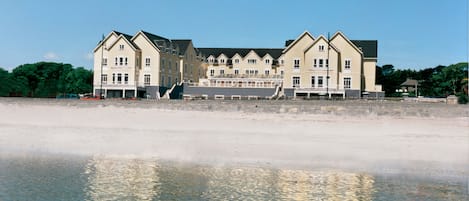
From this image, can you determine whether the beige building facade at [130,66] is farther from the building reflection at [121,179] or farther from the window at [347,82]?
the building reflection at [121,179]

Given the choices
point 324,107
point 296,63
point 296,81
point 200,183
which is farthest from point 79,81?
point 200,183

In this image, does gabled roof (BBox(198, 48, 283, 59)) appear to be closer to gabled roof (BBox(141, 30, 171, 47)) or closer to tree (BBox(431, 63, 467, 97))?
gabled roof (BBox(141, 30, 171, 47))

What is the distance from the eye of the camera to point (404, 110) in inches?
1123

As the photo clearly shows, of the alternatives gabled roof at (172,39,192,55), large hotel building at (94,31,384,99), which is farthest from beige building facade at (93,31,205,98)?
gabled roof at (172,39,192,55)

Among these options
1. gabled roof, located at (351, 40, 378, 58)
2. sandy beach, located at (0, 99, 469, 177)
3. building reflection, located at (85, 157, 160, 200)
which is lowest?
building reflection, located at (85, 157, 160, 200)

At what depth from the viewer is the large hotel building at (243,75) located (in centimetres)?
5669

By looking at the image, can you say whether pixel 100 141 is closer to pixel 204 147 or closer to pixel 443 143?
pixel 204 147

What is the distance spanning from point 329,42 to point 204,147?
114 feet

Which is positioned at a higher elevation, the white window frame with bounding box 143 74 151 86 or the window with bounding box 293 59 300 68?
the window with bounding box 293 59 300 68

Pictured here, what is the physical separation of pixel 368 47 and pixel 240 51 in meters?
23.7

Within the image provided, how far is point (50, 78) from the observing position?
304ft

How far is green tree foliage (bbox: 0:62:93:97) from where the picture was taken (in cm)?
8467

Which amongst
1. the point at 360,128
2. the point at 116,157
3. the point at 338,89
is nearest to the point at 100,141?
the point at 116,157

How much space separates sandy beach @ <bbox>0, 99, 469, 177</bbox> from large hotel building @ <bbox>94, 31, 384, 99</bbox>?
23575 mm
